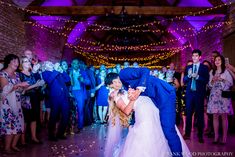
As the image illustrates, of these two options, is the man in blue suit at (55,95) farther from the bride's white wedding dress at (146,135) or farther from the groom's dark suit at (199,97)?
the bride's white wedding dress at (146,135)

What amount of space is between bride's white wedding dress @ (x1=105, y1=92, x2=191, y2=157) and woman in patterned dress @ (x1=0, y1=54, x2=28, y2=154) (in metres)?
2.63

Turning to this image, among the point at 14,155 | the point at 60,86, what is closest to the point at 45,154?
the point at 14,155

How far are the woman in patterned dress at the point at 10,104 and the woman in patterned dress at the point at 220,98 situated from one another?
312 centimetres

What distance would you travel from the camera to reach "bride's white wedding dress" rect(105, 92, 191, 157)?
3209 millimetres

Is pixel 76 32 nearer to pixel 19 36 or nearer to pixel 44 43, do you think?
pixel 44 43

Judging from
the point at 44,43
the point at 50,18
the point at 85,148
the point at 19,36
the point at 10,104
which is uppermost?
the point at 50,18

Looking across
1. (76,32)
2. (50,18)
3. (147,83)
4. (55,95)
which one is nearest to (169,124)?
(147,83)

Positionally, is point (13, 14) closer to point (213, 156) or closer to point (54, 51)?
point (54, 51)

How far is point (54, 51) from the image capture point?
14.4 metres

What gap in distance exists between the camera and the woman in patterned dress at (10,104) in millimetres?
5328

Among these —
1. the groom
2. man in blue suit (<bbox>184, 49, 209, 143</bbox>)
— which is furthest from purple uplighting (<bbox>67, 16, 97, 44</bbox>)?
the groom

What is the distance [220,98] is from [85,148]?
7.91 feet

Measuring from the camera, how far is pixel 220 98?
619 centimetres

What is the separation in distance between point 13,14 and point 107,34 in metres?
14.5
